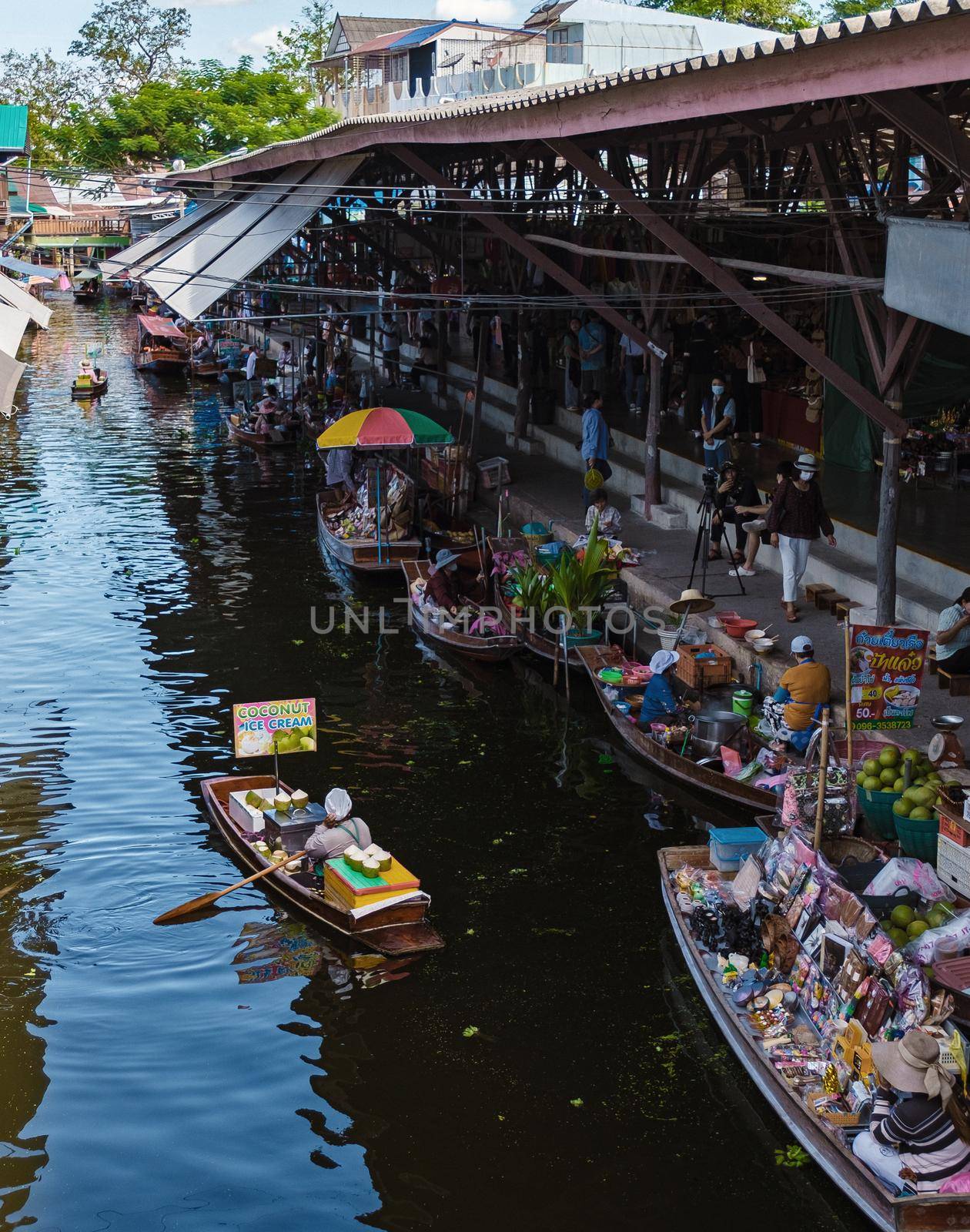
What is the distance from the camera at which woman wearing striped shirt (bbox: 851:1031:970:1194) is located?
6.48 meters

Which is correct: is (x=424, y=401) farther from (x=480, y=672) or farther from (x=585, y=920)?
(x=585, y=920)

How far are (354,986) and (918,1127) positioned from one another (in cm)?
414

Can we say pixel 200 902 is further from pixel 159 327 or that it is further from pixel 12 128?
pixel 12 128

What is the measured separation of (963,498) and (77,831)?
11.2 meters

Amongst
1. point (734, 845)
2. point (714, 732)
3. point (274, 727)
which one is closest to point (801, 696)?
point (714, 732)

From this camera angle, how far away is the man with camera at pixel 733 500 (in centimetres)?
1609

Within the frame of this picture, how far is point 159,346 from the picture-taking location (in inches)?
1683

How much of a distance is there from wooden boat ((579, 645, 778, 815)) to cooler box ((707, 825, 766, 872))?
1524mm

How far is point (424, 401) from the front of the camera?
31234 millimetres

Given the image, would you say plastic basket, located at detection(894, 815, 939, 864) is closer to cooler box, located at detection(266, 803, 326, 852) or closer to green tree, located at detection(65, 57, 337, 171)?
cooler box, located at detection(266, 803, 326, 852)

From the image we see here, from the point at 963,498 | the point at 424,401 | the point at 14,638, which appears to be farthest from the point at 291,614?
the point at 424,401

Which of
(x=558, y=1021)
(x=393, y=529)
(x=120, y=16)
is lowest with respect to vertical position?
(x=558, y=1021)

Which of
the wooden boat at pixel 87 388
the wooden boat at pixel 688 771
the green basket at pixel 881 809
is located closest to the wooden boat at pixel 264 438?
the wooden boat at pixel 87 388

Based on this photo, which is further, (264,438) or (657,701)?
(264,438)
